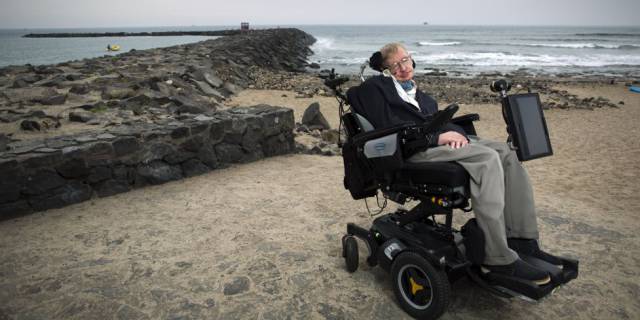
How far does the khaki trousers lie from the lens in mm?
2580

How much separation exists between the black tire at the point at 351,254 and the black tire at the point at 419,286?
0.56 metres

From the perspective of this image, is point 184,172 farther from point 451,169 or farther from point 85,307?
point 451,169

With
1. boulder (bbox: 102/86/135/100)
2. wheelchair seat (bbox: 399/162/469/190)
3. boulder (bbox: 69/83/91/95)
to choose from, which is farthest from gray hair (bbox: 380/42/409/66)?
boulder (bbox: 69/83/91/95)

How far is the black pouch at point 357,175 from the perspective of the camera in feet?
10.5

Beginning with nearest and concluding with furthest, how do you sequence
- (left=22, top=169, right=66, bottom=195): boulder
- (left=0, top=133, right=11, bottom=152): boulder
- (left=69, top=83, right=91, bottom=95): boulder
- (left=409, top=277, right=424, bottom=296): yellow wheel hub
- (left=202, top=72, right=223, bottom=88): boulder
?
(left=409, top=277, right=424, bottom=296): yellow wheel hub, (left=22, top=169, right=66, bottom=195): boulder, (left=0, top=133, right=11, bottom=152): boulder, (left=69, top=83, right=91, bottom=95): boulder, (left=202, top=72, right=223, bottom=88): boulder

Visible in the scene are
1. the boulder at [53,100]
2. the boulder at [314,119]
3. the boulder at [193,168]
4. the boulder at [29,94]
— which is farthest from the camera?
the boulder at [314,119]

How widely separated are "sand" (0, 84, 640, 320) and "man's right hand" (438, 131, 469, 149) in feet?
3.93

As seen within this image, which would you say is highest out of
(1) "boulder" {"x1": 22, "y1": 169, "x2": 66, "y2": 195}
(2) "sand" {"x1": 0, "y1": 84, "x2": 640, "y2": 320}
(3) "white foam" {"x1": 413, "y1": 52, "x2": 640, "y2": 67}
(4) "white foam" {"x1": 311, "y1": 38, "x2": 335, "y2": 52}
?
(4) "white foam" {"x1": 311, "y1": 38, "x2": 335, "y2": 52}

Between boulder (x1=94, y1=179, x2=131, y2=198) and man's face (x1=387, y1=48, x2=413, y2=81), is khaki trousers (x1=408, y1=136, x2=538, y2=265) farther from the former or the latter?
boulder (x1=94, y1=179, x2=131, y2=198)

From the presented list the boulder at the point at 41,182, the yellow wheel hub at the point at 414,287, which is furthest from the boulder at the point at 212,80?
the yellow wheel hub at the point at 414,287

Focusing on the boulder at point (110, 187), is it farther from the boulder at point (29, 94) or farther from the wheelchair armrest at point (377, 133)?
the boulder at point (29, 94)

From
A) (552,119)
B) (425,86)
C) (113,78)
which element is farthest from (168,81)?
Answer: (425,86)

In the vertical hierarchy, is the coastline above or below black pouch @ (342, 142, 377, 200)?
below

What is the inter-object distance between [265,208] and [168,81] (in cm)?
736
